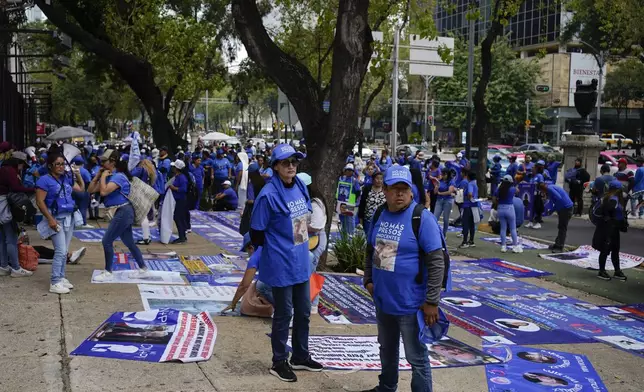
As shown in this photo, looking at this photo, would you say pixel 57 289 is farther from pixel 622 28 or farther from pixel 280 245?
pixel 622 28

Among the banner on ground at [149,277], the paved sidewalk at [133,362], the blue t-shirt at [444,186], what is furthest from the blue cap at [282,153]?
the blue t-shirt at [444,186]

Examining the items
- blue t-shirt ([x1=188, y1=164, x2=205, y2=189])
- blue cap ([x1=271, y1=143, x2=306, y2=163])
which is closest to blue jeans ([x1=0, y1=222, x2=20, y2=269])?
blue cap ([x1=271, y1=143, x2=306, y2=163])

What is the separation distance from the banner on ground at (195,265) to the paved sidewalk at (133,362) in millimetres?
1817

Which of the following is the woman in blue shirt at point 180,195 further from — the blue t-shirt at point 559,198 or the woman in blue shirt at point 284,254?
the woman in blue shirt at point 284,254

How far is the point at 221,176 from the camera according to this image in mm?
23281

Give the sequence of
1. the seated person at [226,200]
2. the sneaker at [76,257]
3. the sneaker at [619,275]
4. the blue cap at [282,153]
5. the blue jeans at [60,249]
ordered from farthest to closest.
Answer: the seated person at [226,200] < the sneaker at [619,275] < the sneaker at [76,257] < the blue jeans at [60,249] < the blue cap at [282,153]

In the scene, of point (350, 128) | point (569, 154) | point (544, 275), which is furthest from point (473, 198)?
point (569, 154)

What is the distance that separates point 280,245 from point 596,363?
11.5 feet

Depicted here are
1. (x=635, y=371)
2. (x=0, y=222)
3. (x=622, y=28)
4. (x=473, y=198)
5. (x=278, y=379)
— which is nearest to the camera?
(x=278, y=379)

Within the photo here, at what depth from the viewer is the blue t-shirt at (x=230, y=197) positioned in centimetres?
2148

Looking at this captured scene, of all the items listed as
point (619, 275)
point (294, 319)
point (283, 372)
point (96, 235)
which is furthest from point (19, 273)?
point (619, 275)

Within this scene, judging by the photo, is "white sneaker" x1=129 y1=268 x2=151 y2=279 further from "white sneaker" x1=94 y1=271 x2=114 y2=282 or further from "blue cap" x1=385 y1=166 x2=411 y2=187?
"blue cap" x1=385 y1=166 x2=411 y2=187

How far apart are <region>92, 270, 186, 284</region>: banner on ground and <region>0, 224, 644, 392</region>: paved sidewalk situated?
352mm

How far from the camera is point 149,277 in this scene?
386 inches
